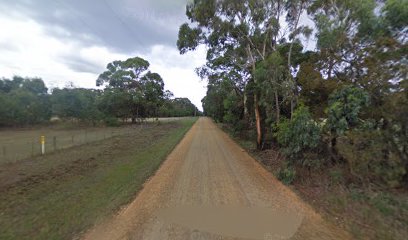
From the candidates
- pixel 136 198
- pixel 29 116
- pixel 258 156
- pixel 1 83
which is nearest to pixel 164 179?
pixel 136 198

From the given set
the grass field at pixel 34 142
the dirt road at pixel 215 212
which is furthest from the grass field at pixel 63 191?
the grass field at pixel 34 142

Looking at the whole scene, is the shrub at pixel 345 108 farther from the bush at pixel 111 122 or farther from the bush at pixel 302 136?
the bush at pixel 111 122

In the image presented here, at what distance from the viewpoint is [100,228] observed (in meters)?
4.91

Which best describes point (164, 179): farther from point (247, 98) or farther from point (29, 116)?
point (29, 116)

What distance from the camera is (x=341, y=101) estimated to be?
780 centimetres

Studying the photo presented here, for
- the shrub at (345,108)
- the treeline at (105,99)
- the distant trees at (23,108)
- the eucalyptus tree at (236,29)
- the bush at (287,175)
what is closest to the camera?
the shrub at (345,108)

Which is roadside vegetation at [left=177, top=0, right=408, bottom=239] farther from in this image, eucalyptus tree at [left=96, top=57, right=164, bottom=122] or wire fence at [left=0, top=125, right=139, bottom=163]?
eucalyptus tree at [left=96, top=57, right=164, bottom=122]

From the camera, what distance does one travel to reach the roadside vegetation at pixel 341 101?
6.05 m

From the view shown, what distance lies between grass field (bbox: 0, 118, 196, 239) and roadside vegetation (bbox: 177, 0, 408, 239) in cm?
494

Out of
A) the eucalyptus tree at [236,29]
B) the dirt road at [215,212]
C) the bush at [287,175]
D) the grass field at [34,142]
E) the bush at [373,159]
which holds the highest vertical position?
the eucalyptus tree at [236,29]

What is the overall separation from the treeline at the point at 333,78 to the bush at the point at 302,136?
33 mm

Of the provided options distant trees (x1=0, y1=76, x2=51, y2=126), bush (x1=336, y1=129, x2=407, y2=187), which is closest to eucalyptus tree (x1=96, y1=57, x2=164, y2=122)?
distant trees (x1=0, y1=76, x2=51, y2=126)

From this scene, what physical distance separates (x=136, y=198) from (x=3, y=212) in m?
2.85

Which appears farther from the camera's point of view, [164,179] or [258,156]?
[258,156]
